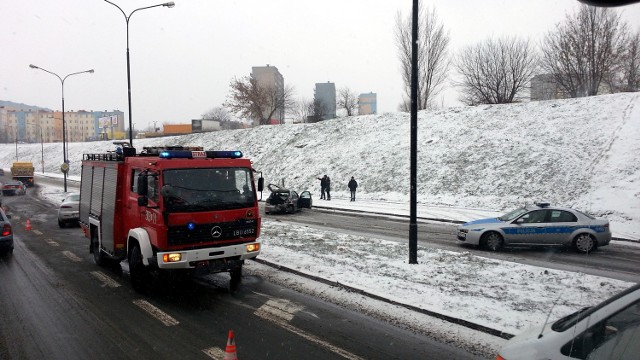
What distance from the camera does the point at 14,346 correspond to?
6.16 metres

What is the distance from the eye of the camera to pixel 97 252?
38.1 feet

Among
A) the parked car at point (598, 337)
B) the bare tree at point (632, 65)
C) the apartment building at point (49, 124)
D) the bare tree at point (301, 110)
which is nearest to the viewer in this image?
the parked car at point (598, 337)

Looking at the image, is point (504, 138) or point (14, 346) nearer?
point (14, 346)

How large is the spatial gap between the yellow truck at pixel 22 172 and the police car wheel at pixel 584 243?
191 feet

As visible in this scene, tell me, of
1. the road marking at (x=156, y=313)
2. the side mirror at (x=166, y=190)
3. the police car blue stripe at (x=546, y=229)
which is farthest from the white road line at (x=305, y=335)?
the police car blue stripe at (x=546, y=229)

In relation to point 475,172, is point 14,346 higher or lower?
lower

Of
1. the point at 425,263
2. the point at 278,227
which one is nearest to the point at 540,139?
the point at 278,227

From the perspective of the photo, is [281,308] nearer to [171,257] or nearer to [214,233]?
[214,233]

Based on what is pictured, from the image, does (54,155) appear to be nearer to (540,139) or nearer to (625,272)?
(540,139)

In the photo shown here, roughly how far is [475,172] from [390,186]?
6.07 metres

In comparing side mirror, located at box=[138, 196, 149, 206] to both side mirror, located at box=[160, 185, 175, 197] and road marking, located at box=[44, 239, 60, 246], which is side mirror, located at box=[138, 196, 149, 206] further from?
road marking, located at box=[44, 239, 60, 246]

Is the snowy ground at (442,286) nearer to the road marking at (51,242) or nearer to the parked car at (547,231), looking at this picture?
the parked car at (547,231)

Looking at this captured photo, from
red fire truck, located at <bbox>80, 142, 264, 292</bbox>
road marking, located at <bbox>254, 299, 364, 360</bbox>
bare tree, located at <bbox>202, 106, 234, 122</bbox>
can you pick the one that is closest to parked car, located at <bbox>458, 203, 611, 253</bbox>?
road marking, located at <bbox>254, 299, 364, 360</bbox>

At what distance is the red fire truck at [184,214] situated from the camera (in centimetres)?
809
